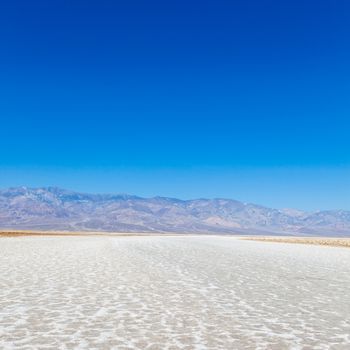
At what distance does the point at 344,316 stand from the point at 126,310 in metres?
4.41

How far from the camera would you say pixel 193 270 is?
1720 centimetres

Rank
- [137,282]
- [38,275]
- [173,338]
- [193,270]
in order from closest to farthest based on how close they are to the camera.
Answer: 1. [173,338]
2. [137,282]
3. [38,275]
4. [193,270]

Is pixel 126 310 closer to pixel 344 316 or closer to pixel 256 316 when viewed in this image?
pixel 256 316

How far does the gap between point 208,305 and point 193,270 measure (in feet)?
24.9

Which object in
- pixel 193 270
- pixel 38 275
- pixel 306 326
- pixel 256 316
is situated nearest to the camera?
pixel 306 326

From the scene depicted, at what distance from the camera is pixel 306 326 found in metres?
7.84

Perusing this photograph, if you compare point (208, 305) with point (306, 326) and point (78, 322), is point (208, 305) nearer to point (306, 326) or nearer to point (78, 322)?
point (306, 326)

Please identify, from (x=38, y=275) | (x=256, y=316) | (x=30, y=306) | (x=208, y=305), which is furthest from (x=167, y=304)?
(x=38, y=275)

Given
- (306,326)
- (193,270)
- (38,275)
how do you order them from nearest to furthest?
1. (306,326)
2. (38,275)
3. (193,270)

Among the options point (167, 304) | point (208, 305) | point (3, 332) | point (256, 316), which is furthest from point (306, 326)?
point (3, 332)

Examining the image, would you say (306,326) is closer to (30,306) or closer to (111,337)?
(111,337)

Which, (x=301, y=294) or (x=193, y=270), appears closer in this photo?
(x=301, y=294)

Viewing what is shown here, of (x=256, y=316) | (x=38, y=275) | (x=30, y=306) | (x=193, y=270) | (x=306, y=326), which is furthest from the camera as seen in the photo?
(x=193, y=270)

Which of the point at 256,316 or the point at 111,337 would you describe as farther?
the point at 256,316
